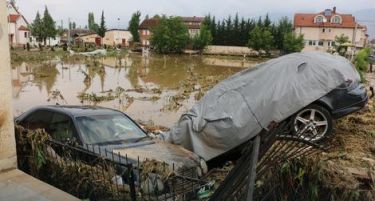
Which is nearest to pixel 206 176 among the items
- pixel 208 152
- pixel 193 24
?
pixel 208 152

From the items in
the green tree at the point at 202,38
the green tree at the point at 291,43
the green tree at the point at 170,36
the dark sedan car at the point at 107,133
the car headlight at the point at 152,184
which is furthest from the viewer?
the green tree at the point at 202,38

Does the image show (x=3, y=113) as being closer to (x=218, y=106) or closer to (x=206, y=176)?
(x=206, y=176)

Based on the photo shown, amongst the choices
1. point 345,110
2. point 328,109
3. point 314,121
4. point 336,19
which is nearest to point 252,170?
point 314,121

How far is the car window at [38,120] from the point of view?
7.55m

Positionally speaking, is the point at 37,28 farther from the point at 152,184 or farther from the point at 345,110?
the point at 152,184

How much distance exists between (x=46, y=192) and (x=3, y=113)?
1.14m

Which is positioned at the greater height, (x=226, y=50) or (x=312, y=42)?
(x=312, y=42)

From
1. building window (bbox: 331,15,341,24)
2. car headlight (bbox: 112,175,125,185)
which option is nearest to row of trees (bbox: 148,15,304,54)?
building window (bbox: 331,15,341,24)

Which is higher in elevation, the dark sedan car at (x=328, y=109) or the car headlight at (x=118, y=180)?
the dark sedan car at (x=328, y=109)

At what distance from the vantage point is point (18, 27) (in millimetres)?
68125

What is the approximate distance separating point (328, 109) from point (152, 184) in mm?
4657

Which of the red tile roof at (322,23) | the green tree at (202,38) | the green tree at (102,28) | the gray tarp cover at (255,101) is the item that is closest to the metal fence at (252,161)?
the gray tarp cover at (255,101)

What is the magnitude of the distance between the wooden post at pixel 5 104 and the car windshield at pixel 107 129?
168 centimetres

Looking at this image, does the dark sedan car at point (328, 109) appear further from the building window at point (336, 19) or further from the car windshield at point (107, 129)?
the building window at point (336, 19)
